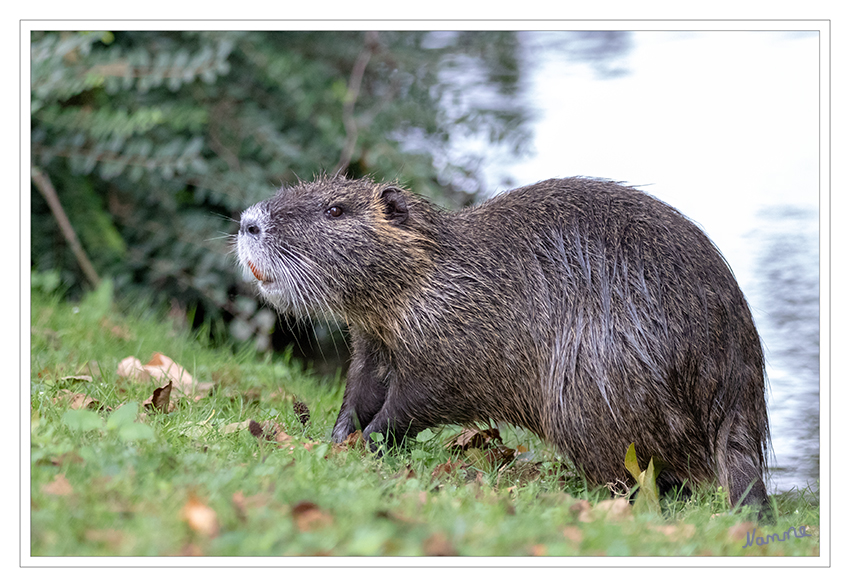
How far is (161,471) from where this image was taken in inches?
86.3

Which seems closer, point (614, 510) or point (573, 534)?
point (573, 534)

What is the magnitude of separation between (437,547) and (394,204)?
169cm

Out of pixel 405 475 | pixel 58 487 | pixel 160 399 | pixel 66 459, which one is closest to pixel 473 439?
pixel 405 475

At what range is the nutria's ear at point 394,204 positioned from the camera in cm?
327

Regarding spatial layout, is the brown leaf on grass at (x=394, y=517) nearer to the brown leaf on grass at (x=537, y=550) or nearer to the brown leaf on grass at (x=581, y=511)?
the brown leaf on grass at (x=537, y=550)

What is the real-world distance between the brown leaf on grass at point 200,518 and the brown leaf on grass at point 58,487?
12.4 inches

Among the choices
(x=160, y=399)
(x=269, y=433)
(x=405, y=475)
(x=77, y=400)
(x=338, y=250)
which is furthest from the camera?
(x=338, y=250)

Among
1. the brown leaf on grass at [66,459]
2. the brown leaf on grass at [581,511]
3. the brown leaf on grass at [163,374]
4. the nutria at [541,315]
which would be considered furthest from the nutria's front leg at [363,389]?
the brown leaf on grass at [66,459]

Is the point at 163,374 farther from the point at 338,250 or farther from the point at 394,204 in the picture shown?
the point at 394,204

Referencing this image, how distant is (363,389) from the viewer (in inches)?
133

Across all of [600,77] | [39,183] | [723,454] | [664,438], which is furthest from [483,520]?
[600,77]

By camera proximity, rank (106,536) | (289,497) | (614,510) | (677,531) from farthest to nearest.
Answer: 1. (614,510)
2. (677,531)
3. (289,497)
4. (106,536)

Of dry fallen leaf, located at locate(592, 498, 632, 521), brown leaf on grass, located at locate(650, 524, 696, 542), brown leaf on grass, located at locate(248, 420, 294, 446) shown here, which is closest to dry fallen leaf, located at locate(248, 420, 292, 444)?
brown leaf on grass, located at locate(248, 420, 294, 446)
